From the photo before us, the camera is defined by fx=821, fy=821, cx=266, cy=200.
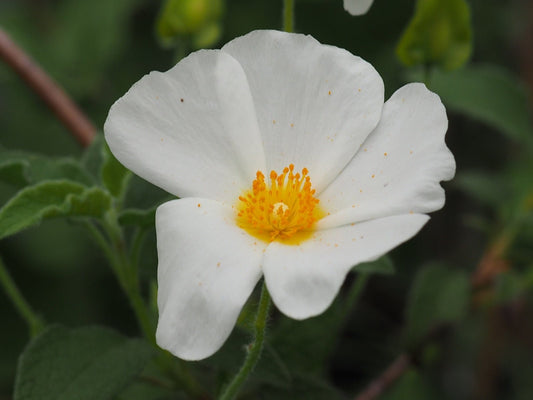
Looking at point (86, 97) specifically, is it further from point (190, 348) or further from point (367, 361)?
point (190, 348)

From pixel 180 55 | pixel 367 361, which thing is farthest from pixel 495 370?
pixel 180 55

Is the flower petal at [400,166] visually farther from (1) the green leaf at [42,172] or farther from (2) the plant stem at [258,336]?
(1) the green leaf at [42,172]

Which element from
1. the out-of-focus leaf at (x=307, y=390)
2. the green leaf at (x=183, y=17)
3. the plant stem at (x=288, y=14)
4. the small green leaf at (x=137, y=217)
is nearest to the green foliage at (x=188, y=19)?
the green leaf at (x=183, y=17)

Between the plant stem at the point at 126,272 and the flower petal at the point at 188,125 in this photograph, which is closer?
the flower petal at the point at 188,125

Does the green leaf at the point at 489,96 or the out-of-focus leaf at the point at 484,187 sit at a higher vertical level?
the green leaf at the point at 489,96

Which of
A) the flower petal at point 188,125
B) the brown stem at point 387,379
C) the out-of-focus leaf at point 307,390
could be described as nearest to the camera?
the flower petal at point 188,125

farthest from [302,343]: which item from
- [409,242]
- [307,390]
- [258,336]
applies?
[409,242]
